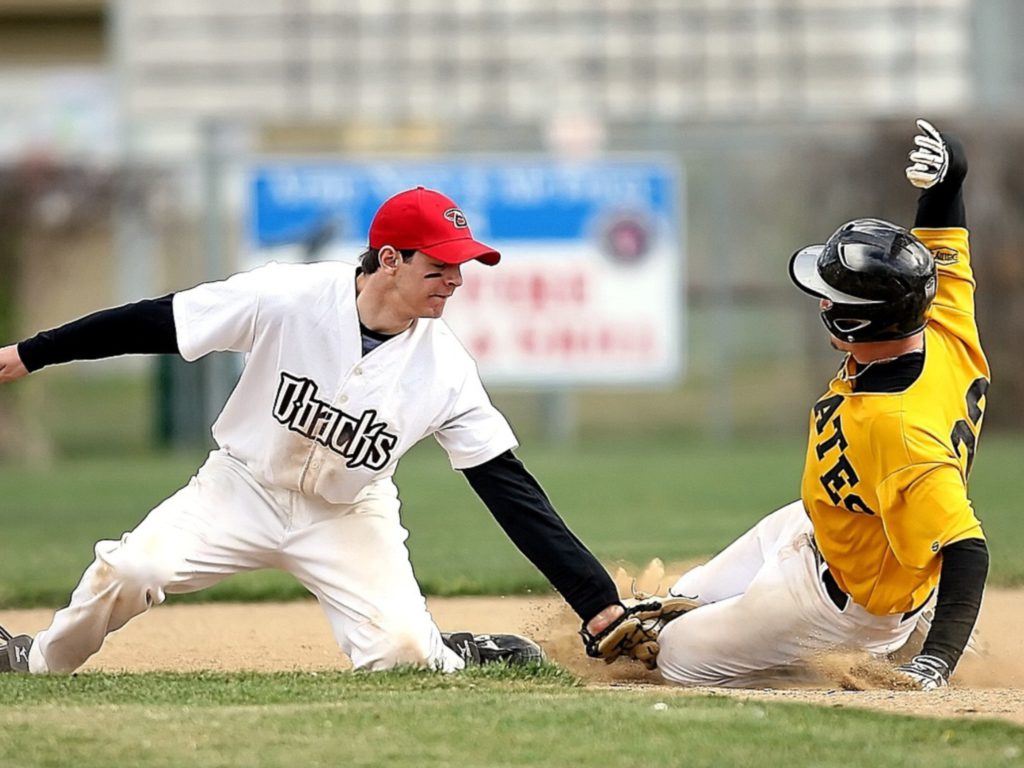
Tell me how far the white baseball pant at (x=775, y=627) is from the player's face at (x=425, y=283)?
1.22 m

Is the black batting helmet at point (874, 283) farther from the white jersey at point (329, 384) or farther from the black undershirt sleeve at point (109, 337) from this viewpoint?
the black undershirt sleeve at point (109, 337)

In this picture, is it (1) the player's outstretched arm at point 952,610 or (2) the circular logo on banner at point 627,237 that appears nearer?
(1) the player's outstretched arm at point 952,610

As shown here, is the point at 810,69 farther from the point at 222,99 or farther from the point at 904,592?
the point at 904,592

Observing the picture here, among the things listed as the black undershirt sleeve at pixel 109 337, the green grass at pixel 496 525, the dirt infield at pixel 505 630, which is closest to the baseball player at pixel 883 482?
the dirt infield at pixel 505 630

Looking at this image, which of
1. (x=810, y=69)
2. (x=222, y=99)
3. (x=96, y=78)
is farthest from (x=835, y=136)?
(x=96, y=78)

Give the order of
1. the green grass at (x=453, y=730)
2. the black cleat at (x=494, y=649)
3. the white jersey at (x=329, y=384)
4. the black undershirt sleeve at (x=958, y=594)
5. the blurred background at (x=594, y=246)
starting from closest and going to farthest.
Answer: the green grass at (x=453, y=730)
the black undershirt sleeve at (x=958, y=594)
the white jersey at (x=329, y=384)
the black cleat at (x=494, y=649)
the blurred background at (x=594, y=246)

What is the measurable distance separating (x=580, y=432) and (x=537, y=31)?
8.45 metres

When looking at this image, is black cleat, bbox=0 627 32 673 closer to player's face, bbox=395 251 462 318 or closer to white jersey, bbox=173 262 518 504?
white jersey, bbox=173 262 518 504

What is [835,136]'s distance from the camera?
16.8 meters

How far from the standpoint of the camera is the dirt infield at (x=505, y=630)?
15.1 ft

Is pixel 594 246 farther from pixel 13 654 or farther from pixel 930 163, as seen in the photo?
pixel 13 654

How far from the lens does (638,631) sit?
17.0 feet

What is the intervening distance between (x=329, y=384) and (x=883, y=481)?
149 centimetres

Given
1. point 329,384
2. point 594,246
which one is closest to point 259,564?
point 329,384
